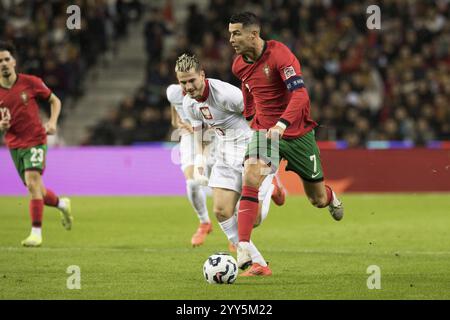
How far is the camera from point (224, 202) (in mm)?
9328

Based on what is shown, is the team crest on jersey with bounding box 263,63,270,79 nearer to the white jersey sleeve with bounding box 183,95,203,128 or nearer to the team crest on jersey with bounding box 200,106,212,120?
the team crest on jersey with bounding box 200,106,212,120

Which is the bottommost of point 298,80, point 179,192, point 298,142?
point 179,192

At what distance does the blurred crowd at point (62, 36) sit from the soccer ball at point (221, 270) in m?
15.2

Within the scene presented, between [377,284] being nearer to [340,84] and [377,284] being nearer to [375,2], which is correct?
[340,84]

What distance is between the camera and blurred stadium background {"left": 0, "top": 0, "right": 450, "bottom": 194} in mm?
19906

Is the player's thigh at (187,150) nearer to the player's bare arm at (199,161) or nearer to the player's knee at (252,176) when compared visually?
the player's bare arm at (199,161)

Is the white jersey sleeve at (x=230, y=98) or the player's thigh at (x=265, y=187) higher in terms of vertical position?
the white jersey sleeve at (x=230, y=98)

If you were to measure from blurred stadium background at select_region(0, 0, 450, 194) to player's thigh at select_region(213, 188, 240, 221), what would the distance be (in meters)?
9.88

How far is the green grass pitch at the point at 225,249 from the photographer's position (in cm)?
812

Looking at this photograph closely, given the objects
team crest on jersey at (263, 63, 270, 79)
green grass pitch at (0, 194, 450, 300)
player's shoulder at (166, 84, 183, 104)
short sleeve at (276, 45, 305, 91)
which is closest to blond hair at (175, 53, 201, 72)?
team crest on jersey at (263, 63, 270, 79)

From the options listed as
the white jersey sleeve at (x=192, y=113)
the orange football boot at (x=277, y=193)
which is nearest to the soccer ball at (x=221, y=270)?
the white jersey sleeve at (x=192, y=113)

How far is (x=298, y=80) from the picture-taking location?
8.95 meters

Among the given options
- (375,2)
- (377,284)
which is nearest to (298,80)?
(377,284)
